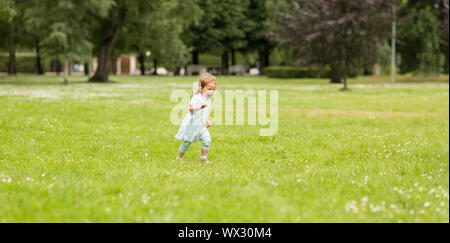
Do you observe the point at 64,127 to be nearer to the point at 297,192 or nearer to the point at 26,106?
the point at 26,106

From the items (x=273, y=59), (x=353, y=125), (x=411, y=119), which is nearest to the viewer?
(x=353, y=125)

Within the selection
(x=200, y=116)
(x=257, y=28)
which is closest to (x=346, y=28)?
(x=200, y=116)

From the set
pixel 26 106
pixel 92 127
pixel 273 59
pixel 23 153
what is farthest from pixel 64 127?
pixel 273 59

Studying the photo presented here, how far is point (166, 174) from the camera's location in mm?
7445

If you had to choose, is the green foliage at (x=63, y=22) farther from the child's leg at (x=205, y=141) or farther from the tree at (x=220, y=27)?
the tree at (x=220, y=27)

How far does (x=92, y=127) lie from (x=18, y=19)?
35220 mm

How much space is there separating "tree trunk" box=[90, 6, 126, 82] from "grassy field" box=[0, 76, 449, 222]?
31.4 meters

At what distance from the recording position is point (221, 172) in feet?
25.6

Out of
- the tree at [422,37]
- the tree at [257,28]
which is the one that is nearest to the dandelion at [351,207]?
the tree at [422,37]

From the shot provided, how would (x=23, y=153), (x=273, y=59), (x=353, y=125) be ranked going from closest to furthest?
(x=23, y=153) → (x=353, y=125) → (x=273, y=59)

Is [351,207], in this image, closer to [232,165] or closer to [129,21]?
[232,165]

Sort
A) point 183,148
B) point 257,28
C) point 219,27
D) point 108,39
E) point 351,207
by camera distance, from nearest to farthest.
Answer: point 351,207 < point 183,148 < point 108,39 < point 219,27 < point 257,28

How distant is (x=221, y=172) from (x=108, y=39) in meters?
41.4

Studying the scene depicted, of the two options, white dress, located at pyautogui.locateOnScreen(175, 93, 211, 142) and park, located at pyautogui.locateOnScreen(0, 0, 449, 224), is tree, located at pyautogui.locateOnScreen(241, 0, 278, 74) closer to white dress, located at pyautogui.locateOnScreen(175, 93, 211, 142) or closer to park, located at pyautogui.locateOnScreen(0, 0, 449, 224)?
park, located at pyautogui.locateOnScreen(0, 0, 449, 224)
